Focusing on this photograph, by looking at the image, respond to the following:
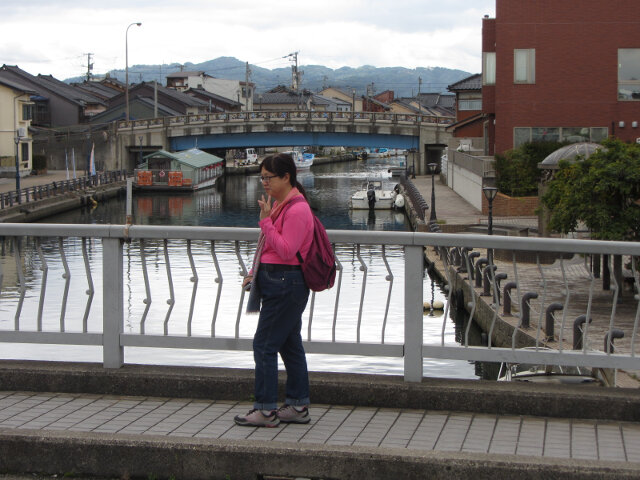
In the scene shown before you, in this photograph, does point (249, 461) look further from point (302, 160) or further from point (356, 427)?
point (302, 160)

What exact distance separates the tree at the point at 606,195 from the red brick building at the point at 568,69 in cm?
2395

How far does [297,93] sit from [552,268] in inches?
4902

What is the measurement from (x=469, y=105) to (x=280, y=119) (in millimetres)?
16849

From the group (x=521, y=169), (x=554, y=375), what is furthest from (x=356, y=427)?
(x=521, y=169)

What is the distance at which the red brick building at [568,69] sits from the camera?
44.8m

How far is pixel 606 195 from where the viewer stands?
21.9 metres

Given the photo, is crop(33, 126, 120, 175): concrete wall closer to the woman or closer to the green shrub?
the green shrub

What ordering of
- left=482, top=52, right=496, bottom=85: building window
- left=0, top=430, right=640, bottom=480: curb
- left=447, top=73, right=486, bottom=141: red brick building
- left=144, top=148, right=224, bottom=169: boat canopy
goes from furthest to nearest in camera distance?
left=447, top=73, right=486, bottom=141: red brick building, left=144, top=148, right=224, bottom=169: boat canopy, left=482, top=52, right=496, bottom=85: building window, left=0, top=430, right=640, bottom=480: curb

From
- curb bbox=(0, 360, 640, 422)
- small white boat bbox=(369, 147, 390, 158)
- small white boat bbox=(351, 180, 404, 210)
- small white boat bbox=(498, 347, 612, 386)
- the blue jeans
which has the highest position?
small white boat bbox=(369, 147, 390, 158)

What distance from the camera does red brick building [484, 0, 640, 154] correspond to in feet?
147

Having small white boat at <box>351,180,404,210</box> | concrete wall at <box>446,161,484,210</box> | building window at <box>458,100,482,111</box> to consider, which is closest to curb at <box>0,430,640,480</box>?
concrete wall at <box>446,161,484,210</box>

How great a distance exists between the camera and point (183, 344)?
6.65 metres

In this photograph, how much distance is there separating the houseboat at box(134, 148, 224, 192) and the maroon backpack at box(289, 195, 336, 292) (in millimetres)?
69376

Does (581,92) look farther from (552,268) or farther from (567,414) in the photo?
(567,414)
